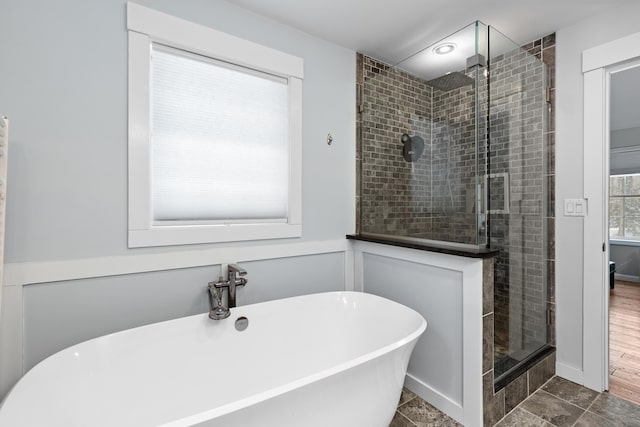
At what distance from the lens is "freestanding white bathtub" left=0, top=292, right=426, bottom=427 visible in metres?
1.04

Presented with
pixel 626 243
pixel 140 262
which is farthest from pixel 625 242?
pixel 140 262

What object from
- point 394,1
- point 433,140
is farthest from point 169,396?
point 394,1

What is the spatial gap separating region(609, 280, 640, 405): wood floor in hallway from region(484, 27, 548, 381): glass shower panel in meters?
0.48

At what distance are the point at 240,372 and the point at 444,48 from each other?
2.28 m

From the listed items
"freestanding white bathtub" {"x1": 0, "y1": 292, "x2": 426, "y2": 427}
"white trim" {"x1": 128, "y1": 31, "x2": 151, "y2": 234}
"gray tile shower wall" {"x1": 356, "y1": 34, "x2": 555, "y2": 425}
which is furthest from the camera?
"gray tile shower wall" {"x1": 356, "y1": 34, "x2": 555, "y2": 425}

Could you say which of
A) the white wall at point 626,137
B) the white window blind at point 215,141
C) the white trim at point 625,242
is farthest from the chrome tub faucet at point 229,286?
the white trim at point 625,242

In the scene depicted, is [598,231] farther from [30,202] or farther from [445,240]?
[30,202]

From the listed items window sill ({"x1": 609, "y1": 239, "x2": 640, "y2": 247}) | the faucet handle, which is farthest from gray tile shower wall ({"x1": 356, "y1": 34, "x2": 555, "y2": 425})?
window sill ({"x1": 609, "y1": 239, "x2": 640, "y2": 247})

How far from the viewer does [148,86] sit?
1645mm

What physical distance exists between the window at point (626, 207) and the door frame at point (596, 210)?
4006 millimetres

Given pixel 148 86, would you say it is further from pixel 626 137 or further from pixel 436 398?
pixel 626 137

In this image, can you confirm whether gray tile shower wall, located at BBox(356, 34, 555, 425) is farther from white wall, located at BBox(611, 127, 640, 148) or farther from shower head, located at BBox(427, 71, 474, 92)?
white wall, located at BBox(611, 127, 640, 148)

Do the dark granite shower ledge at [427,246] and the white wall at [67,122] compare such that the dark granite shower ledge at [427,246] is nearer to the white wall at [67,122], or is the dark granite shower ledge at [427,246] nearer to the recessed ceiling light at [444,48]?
the recessed ceiling light at [444,48]

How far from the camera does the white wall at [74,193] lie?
1.37 meters
